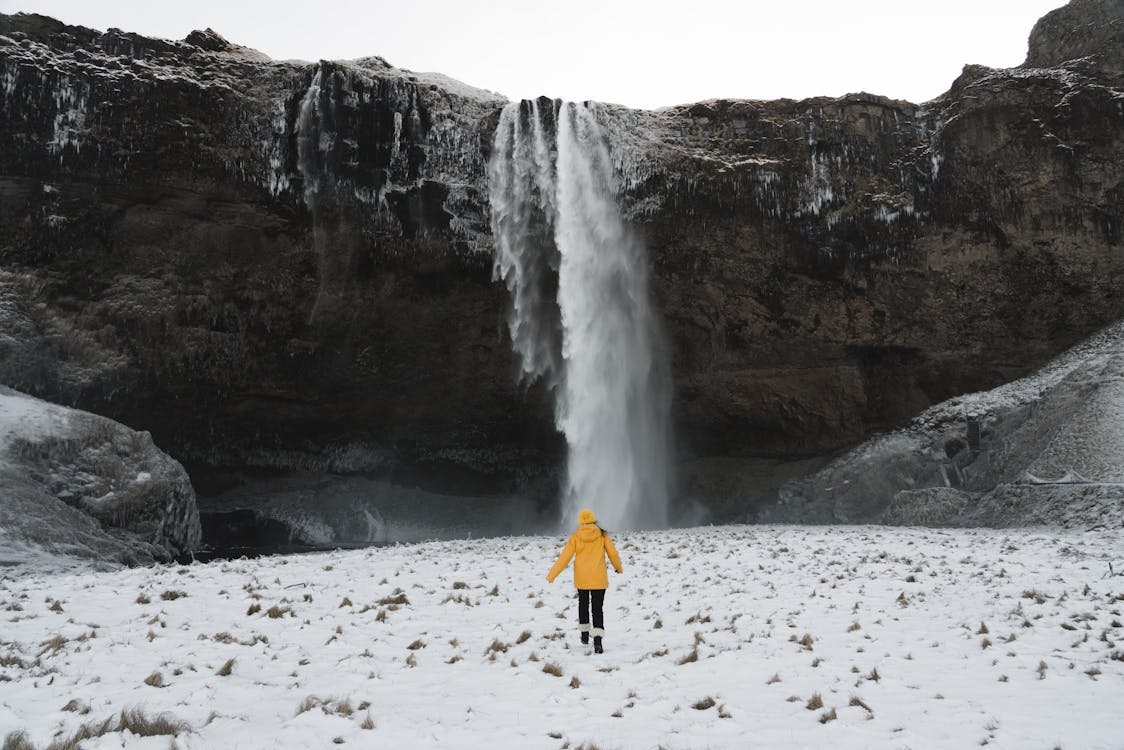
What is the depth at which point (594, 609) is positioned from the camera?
7504 mm

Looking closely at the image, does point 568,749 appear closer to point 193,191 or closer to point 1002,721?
point 1002,721

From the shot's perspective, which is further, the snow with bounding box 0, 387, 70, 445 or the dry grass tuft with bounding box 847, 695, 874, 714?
the snow with bounding box 0, 387, 70, 445

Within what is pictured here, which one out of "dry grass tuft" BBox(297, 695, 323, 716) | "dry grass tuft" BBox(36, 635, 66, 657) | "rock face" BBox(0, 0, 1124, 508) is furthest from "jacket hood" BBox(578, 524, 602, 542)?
"rock face" BBox(0, 0, 1124, 508)

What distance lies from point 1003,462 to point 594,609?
826 inches

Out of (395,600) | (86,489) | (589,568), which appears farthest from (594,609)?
(86,489)

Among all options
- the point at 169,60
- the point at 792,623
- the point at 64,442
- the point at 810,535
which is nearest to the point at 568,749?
the point at 792,623

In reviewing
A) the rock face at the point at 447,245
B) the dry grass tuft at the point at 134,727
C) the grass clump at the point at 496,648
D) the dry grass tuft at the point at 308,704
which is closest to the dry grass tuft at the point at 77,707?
the dry grass tuft at the point at 134,727

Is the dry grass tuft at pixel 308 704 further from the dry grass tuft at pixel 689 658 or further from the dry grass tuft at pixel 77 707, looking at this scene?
the dry grass tuft at pixel 689 658

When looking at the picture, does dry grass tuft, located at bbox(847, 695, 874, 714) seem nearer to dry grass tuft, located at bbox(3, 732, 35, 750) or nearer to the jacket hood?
the jacket hood

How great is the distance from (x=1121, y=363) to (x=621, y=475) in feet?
56.3

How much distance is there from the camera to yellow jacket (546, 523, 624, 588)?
25.0ft

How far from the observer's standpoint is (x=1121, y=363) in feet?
78.1

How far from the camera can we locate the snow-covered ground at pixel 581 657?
5277 millimetres

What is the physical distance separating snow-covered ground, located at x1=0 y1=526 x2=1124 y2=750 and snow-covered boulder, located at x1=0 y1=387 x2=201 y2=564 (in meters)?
5.14
